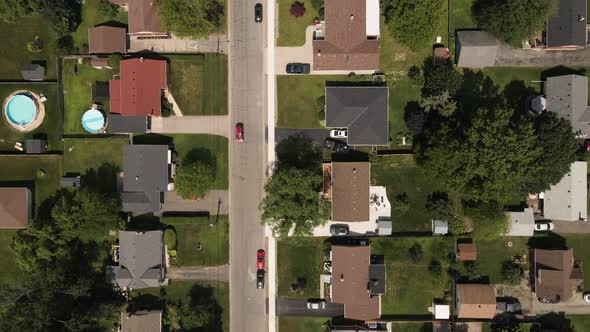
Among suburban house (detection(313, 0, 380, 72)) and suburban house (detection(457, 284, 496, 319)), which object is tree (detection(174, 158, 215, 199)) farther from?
suburban house (detection(457, 284, 496, 319))

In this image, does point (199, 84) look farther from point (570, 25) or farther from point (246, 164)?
point (570, 25)

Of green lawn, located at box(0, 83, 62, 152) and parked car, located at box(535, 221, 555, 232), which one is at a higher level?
green lawn, located at box(0, 83, 62, 152)

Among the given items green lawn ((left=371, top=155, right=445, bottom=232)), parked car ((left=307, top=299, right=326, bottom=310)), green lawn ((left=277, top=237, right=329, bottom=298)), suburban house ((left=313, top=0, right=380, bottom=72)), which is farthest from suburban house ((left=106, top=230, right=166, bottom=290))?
suburban house ((left=313, top=0, right=380, bottom=72))

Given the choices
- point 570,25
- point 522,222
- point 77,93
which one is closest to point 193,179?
point 77,93

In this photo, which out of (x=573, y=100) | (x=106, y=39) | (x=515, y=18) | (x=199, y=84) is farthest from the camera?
(x=199, y=84)

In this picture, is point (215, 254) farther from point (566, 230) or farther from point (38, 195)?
point (566, 230)

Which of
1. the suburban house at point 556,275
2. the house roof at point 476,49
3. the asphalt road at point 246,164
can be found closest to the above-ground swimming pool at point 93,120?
the asphalt road at point 246,164

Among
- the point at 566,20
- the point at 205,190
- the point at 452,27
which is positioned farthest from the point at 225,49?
the point at 566,20
